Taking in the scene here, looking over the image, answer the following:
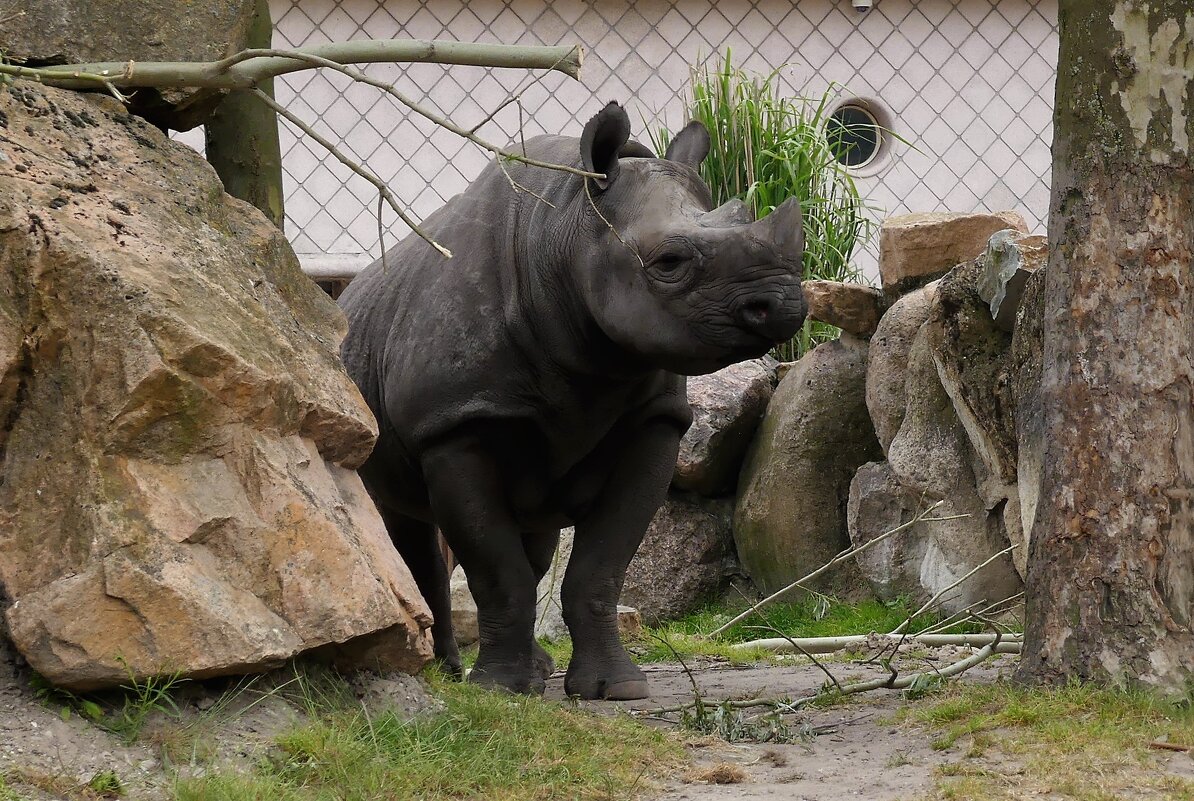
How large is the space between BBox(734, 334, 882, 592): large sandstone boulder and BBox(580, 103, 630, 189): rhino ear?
3613 millimetres

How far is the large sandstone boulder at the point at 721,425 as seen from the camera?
356 inches

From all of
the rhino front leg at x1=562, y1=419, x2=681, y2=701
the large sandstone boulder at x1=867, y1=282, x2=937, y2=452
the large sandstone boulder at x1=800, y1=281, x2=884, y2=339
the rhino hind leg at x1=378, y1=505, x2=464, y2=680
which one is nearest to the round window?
the large sandstone boulder at x1=800, y1=281, x2=884, y2=339

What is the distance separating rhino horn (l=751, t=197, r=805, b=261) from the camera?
477 cm

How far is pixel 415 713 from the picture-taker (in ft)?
13.7

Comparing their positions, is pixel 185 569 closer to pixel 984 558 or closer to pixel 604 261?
pixel 604 261

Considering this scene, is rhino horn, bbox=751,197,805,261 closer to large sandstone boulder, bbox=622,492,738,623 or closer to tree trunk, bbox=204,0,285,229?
tree trunk, bbox=204,0,285,229

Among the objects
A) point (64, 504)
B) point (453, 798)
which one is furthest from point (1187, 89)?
point (64, 504)

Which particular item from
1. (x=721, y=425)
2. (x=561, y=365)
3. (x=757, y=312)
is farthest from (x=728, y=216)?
(x=721, y=425)

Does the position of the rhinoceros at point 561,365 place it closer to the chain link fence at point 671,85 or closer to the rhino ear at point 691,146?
the rhino ear at point 691,146

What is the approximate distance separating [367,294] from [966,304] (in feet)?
8.44

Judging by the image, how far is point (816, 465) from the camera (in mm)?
8812

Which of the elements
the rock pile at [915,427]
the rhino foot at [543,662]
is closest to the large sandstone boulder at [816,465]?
the rock pile at [915,427]

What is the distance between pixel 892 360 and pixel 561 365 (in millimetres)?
3152

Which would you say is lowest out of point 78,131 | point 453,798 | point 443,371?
point 453,798
